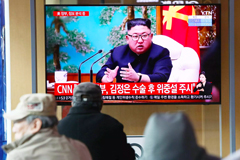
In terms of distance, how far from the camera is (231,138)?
12.7 ft

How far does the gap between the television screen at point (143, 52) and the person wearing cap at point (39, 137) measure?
2.11 metres

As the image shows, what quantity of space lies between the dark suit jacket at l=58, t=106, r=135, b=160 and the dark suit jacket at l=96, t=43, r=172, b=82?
1.53 metres

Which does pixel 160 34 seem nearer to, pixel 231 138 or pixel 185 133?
pixel 231 138

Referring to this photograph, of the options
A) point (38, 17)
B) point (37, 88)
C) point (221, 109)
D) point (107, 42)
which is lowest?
point (221, 109)

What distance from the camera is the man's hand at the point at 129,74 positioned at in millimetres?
3779

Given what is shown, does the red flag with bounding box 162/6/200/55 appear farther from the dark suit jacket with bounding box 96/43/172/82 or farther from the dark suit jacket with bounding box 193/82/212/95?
the dark suit jacket with bounding box 193/82/212/95

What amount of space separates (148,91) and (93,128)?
1634 millimetres

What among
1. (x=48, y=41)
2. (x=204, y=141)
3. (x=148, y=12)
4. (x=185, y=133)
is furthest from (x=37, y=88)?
(x=185, y=133)

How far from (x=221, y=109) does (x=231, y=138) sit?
0.34 metres

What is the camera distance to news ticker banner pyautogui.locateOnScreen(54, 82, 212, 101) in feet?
12.3

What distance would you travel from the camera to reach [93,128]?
2.22 meters

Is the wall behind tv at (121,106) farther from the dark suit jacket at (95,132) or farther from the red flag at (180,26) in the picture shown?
the dark suit jacket at (95,132)

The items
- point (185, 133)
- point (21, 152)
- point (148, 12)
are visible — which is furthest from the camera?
point (148, 12)

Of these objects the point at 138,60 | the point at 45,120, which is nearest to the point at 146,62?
the point at 138,60
